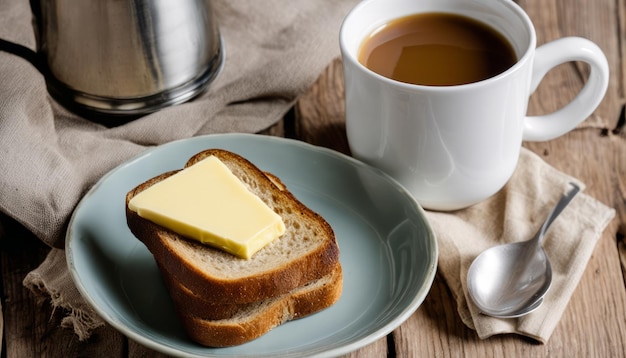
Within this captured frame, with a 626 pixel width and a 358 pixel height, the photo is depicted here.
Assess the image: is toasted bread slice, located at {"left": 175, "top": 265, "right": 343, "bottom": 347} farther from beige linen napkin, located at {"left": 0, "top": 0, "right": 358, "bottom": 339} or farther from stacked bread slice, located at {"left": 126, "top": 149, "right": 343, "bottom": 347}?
beige linen napkin, located at {"left": 0, "top": 0, "right": 358, "bottom": 339}

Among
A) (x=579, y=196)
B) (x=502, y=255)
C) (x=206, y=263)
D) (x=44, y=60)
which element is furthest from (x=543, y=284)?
(x=44, y=60)

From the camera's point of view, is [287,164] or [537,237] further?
[287,164]

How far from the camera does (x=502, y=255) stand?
126cm

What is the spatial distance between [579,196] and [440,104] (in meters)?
0.35

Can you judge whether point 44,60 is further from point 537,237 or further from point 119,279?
point 537,237

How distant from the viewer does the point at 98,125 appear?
1470mm

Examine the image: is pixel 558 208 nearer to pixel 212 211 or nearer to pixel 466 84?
pixel 466 84

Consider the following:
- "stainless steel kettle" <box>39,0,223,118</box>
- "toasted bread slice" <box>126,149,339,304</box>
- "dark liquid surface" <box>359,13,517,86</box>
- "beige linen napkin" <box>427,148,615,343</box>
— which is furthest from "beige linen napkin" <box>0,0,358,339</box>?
"beige linen napkin" <box>427,148,615,343</box>

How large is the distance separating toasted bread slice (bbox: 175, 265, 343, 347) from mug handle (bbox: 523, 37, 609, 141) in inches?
17.8

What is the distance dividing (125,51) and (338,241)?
1.61 ft

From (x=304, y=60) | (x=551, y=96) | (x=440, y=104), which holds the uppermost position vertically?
(x=440, y=104)

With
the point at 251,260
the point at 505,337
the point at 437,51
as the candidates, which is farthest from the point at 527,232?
the point at 251,260

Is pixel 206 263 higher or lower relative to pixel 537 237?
higher

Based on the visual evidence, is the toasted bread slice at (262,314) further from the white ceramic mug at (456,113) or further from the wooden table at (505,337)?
the white ceramic mug at (456,113)
